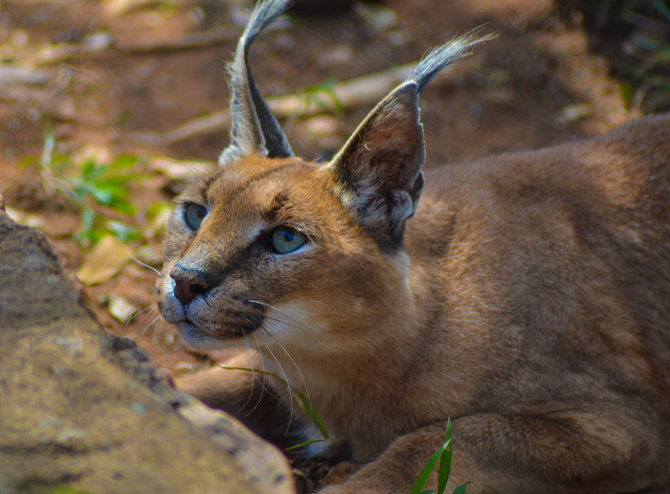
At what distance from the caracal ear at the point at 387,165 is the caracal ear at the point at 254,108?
0.54 m

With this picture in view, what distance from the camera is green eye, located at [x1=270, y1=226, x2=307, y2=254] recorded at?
3.07 metres

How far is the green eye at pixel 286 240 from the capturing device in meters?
3.07

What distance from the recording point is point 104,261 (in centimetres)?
470

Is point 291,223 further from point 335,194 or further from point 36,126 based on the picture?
point 36,126

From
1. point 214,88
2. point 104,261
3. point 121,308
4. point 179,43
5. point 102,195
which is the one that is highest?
point 179,43

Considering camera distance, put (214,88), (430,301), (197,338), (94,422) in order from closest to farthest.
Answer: (94,422) → (197,338) → (430,301) → (214,88)

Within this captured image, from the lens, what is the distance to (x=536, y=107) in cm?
641

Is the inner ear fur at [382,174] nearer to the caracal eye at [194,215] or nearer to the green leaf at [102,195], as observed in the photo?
the caracal eye at [194,215]

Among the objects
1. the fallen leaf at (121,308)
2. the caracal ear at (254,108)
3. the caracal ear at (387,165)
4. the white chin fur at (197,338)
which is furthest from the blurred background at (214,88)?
the caracal ear at (387,165)

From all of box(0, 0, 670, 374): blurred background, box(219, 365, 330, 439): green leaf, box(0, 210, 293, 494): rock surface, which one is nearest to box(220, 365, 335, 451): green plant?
box(219, 365, 330, 439): green leaf

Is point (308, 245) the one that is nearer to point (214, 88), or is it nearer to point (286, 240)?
point (286, 240)

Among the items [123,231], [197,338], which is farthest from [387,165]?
[123,231]

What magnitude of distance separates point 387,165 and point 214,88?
4364 mm

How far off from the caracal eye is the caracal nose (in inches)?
23.2
